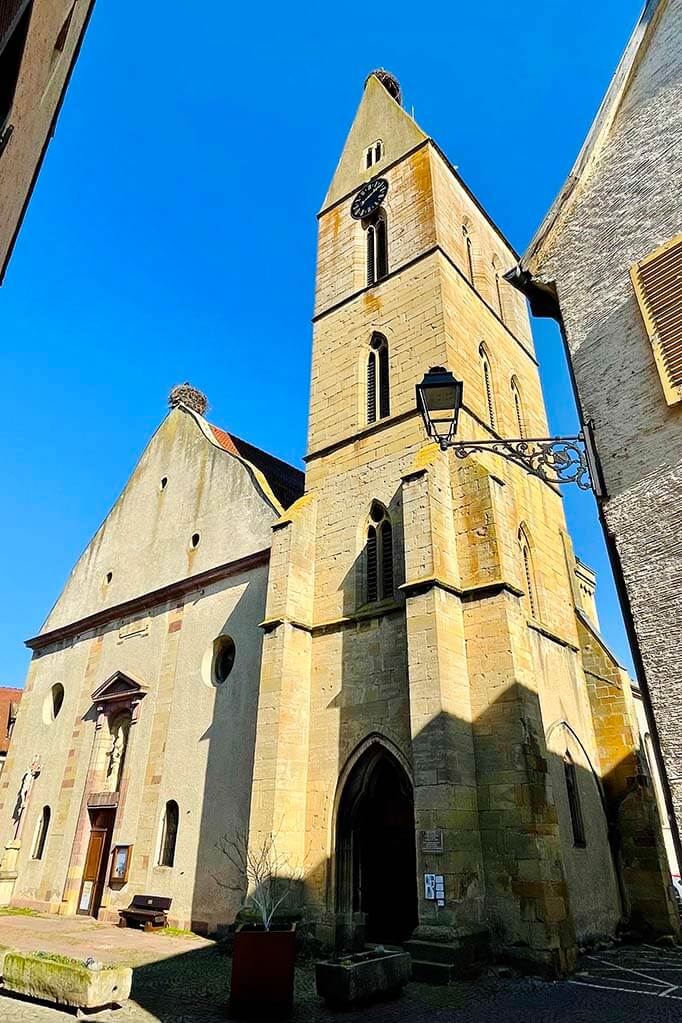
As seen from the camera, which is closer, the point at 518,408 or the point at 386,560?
the point at 386,560

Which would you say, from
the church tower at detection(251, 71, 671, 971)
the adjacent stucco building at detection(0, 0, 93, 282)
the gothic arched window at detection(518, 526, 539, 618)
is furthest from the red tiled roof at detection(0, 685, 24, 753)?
the adjacent stucco building at detection(0, 0, 93, 282)

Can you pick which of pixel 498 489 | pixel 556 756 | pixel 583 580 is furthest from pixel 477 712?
pixel 583 580

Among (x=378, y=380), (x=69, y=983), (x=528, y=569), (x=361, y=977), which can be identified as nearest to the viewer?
(x=69, y=983)

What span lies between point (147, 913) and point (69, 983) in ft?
25.4

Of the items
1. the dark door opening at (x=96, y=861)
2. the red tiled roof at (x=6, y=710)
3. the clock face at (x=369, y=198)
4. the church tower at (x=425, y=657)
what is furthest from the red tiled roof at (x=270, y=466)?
the red tiled roof at (x=6, y=710)

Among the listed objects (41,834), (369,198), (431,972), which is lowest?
(431,972)

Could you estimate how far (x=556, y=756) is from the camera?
12805 millimetres

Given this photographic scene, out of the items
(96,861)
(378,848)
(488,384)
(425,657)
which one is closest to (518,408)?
(488,384)

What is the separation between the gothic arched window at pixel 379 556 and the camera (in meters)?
13.5

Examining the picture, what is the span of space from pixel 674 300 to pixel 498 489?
7.74 meters

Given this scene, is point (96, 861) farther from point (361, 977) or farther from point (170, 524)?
point (361, 977)

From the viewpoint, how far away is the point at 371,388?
16688mm

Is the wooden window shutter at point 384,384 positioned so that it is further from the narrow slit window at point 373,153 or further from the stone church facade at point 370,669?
the narrow slit window at point 373,153

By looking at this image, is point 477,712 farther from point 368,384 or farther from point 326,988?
point 368,384
